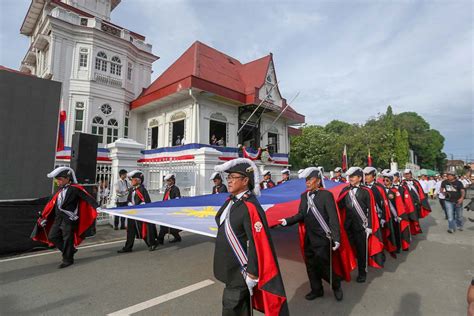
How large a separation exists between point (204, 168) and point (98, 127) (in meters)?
10.9

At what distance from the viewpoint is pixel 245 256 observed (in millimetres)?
2223

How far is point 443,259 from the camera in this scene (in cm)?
537

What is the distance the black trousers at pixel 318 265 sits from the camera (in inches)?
135

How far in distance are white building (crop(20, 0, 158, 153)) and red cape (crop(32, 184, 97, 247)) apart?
11622 millimetres

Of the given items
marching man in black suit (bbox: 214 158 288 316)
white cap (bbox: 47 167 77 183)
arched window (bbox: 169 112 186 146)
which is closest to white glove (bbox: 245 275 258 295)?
marching man in black suit (bbox: 214 158 288 316)

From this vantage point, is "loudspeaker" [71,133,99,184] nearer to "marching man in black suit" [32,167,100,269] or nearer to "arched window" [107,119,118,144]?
"marching man in black suit" [32,167,100,269]

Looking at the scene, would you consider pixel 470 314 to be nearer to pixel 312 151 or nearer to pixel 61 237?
pixel 61 237

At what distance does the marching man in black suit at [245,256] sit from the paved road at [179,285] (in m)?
1.19

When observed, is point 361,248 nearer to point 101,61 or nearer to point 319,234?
point 319,234

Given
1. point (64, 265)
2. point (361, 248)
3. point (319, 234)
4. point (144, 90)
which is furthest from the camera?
point (144, 90)

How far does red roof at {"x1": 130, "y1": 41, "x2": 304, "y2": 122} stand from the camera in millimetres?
15555

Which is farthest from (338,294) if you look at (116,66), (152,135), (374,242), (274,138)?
(116,66)

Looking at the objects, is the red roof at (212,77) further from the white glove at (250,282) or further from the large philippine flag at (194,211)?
the white glove at (250,282)

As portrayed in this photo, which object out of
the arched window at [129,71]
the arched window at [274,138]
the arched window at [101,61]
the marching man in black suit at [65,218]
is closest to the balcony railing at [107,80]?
the arched window at [101,61]
